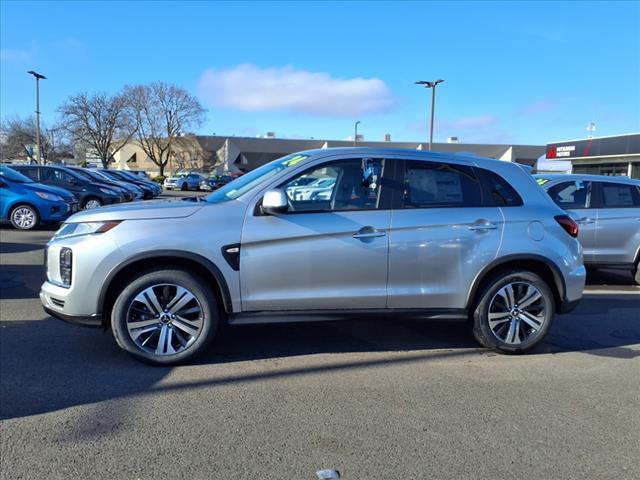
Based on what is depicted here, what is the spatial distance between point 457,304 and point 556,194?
4915 mm

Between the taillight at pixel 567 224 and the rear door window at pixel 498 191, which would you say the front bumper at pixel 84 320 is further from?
the taillight at pixel 567 224

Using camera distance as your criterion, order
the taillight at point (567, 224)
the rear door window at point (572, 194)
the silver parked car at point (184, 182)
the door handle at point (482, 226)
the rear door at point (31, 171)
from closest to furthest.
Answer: the door handle at point (482, 226) → the taillight at point (567, 224) → the rear door window at point (572, 194) → the rear door at point (31, 171) → the silver parked car at point (184, 182)

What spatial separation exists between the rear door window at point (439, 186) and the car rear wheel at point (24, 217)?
11.3 metres

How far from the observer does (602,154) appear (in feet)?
115

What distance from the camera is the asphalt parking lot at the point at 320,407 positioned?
3002 mm

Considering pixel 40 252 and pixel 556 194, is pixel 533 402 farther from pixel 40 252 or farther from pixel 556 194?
pixel 40 252

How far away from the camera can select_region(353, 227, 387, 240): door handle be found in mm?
4422

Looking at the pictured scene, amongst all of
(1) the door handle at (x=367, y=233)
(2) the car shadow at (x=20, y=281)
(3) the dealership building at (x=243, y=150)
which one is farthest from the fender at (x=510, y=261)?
(3) the dealership building at (x=243, y=150)

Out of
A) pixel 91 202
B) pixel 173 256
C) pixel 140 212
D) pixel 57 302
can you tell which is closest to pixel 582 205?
pixel 173 256

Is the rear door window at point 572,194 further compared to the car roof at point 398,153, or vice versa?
the rear door window at point 572,194

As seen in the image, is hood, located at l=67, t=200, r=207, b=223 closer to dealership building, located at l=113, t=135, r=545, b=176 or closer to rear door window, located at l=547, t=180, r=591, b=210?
rear door window, located at l=547, t=180, r=591, b=210

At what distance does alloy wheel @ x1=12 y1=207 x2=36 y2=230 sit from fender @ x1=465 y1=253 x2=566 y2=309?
463 inches

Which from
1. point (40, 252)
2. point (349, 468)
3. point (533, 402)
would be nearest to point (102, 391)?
point (349, 468)

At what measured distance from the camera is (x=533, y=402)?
3895 mm
